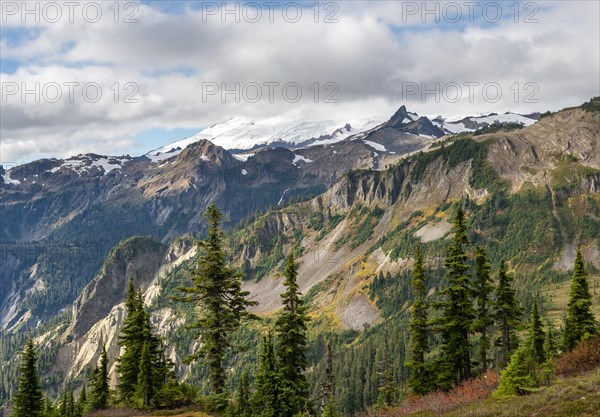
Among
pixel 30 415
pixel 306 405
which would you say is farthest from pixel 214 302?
pixel 30 415

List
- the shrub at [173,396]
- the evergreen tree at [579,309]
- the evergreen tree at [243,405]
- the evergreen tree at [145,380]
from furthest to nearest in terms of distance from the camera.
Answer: the evergreen tree at [579,309] → the evergreen tree at [145,380] → the shrub at [173,396] → the evergreen tree at [243,405]

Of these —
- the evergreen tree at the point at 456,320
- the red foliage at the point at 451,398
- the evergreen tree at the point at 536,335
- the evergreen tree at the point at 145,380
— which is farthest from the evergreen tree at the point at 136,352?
the evergreen tree at the point at 536,335

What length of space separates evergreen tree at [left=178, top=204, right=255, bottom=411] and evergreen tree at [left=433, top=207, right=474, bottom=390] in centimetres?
1722

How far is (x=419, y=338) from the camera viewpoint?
1858 inches

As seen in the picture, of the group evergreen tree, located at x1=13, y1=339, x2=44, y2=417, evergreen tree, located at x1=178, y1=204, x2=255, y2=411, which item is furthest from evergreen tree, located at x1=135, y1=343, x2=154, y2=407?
evergreen tree, located at x1=13, y1=339, x2=44, y2=417

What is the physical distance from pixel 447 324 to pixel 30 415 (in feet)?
114

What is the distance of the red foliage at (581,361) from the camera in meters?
43.5

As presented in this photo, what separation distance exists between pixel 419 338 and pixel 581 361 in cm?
1338

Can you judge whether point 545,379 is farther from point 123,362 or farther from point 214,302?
point 123,362

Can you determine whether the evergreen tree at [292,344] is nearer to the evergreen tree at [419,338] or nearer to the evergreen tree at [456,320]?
the evergreen tree at [419,338]

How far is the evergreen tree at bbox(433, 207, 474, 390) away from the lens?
148ft

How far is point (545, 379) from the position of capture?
41.6 m

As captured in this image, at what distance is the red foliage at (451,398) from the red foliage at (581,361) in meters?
5.46

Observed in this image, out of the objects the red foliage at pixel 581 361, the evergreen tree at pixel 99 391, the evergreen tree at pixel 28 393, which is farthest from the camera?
the evergreen tree at pixel 99 391
